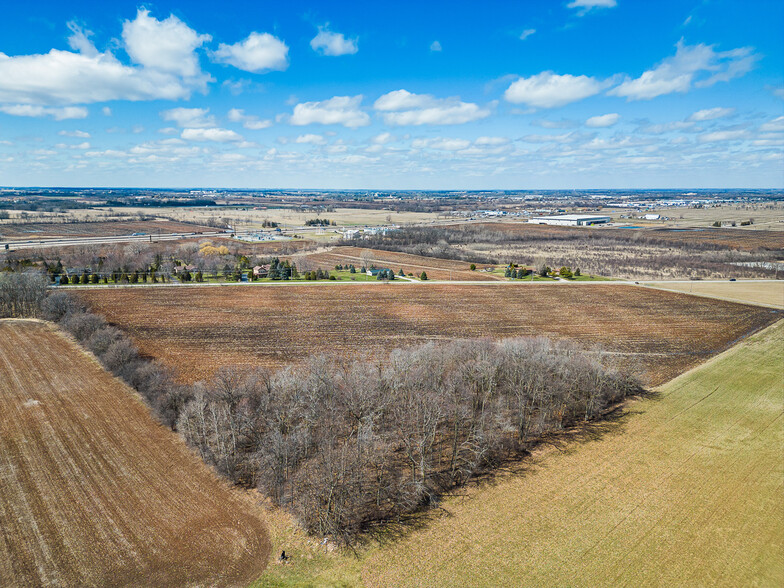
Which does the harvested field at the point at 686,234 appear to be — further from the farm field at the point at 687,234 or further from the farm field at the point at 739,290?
the farm field at the point at 739,290

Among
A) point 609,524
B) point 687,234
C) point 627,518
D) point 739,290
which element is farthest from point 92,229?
point 687,234

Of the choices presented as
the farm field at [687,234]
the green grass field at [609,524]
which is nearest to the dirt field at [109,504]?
the green grass field at [609,524]

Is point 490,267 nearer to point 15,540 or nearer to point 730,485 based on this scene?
point 730,485

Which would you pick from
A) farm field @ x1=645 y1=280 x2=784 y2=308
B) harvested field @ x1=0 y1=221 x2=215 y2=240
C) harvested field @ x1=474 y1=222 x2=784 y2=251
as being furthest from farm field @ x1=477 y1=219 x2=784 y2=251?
harvested field @ x1=0 y1=221 x2=215 y2=240

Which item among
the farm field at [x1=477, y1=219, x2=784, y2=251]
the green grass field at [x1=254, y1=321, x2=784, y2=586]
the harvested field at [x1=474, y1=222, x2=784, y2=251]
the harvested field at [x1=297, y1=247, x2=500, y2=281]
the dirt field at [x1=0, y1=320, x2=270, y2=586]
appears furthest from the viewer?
the farm field at [x1=477, y1=219, x2=784, y2=251]

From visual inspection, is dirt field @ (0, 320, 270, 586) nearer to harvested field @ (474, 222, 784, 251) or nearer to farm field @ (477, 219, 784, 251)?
farm field @ (477, 219, 784, 251)

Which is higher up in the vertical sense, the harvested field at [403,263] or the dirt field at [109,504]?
the harvested field at [403,263]
